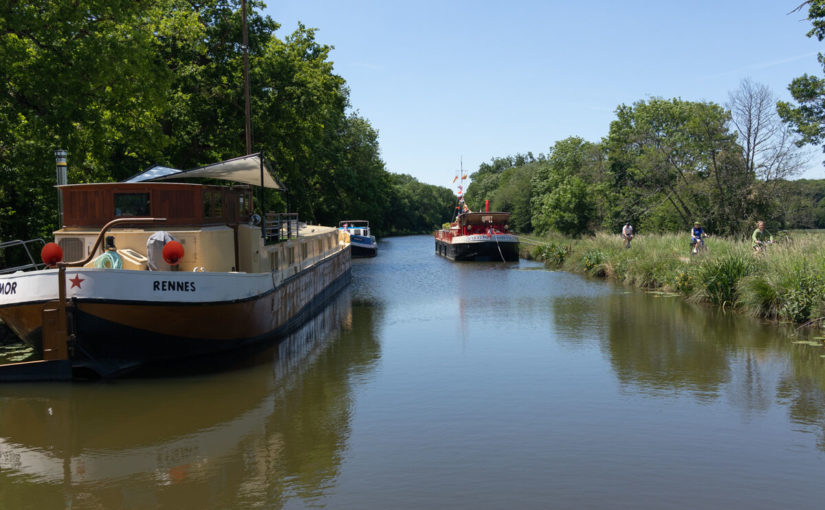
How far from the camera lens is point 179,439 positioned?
8.49 m

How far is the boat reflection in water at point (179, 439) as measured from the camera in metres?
6.89

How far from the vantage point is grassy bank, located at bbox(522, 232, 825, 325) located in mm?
15094

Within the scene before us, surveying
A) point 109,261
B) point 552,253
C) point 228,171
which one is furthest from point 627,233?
point 109,261

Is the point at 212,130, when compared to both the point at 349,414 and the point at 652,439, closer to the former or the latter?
the point at 349,414

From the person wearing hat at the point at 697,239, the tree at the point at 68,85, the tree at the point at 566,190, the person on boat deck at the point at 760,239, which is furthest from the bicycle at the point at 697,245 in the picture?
the tree at the point at 566,190

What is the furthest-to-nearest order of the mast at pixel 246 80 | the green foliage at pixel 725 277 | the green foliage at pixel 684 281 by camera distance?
1. the green foliage at pixel 684 281
2. the mast at pixel 246 80
3. the green foliage at pixel 725 277

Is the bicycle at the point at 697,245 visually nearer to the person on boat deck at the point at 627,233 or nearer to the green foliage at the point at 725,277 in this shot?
the green foliage at the point at 725,277

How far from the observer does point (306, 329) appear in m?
17.0

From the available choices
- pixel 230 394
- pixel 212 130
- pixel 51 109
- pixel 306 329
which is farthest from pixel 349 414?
pixel 212 130

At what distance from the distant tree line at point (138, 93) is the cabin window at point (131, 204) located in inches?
161

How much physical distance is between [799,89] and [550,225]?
26811mm

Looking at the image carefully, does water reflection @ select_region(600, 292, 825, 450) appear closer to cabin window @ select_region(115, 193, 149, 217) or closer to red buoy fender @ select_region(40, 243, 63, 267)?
cabin window @ select_region(115, 193, 149, 217)

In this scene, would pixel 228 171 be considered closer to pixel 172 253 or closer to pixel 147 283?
pixel 172 253

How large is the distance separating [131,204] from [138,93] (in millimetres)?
6807
